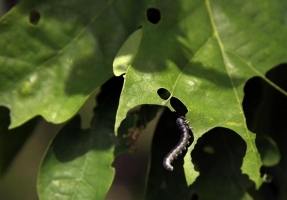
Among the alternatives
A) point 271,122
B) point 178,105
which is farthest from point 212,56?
point 271,122

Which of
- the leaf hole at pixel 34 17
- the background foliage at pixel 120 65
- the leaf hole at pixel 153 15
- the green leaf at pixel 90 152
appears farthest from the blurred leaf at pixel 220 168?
the leaf hole at pixel 34 17

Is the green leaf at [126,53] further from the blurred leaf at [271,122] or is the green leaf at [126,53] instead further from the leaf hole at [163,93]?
the blurred leaf at [271,122]

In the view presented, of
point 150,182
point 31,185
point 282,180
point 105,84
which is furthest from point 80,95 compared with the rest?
point 31,185

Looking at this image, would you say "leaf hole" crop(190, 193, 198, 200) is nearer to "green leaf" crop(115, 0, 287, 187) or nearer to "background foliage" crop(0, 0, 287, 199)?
"background foliage" crop(0, 0, 287, 199)

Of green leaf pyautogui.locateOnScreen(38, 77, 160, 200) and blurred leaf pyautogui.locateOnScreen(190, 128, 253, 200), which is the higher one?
green leaf pyautogui.locateOnScreen(38, 77, 160, 200)

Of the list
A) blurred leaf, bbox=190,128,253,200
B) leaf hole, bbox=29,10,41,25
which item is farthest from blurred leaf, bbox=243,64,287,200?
leaf hole, bbox=29,10,41,25
